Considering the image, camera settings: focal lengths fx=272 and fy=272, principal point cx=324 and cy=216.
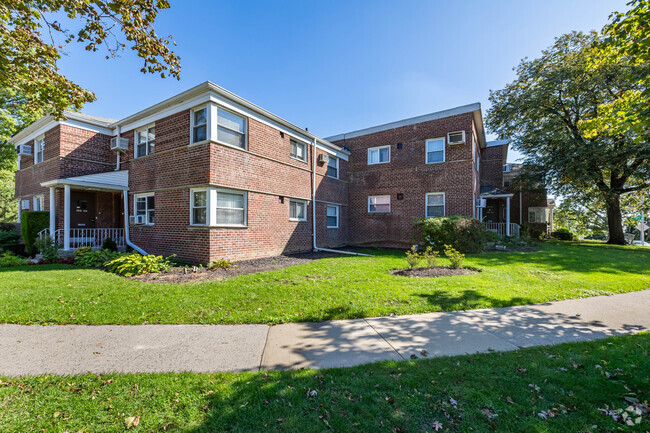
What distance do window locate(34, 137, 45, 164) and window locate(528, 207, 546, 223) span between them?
33715mm

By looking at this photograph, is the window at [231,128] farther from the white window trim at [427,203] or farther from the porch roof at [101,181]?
the white window trim at [427,203]

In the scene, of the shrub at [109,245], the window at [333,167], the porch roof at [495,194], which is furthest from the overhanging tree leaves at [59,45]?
the porch roof at [495,194]

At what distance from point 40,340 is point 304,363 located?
12.1 ft

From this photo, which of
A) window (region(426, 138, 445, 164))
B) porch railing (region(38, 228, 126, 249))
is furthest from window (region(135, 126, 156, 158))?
window (region(426, 138, 445, 164))

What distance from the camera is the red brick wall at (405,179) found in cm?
1391

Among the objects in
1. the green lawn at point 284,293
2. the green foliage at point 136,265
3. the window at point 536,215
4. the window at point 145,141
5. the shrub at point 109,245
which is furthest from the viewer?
the window at point 536,215

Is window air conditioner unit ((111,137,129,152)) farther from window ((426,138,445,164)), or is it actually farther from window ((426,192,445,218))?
window ((426,192,445,218))

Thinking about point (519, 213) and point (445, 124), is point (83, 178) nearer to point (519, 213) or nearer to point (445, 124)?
point (445, 124)

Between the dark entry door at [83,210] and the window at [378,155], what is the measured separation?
47.3ft

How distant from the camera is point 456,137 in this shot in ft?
46.2

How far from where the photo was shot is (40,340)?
3.70 metres

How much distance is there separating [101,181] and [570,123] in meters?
28.2

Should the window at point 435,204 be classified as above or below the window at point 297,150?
below

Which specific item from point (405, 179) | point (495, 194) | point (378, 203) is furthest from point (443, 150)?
point (495, 194)
